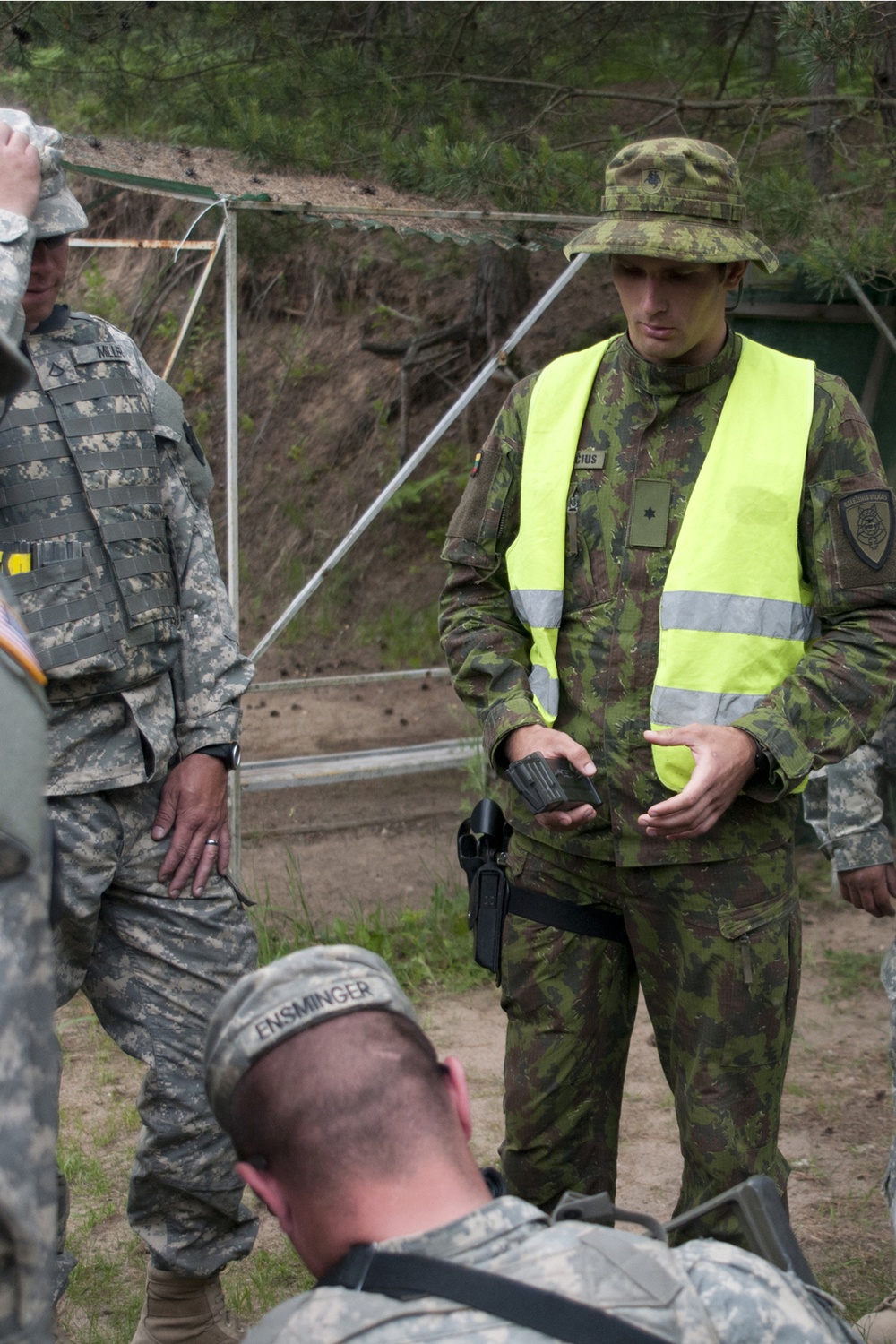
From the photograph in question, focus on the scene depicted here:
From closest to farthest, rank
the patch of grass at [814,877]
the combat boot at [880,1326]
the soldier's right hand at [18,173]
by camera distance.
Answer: the soldier's right hand at [18,173] < the combat boot at [880,1326] < the patch of grass at [814,877]

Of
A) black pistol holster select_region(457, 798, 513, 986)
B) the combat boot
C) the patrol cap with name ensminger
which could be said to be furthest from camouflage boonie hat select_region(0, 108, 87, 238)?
the combat boot

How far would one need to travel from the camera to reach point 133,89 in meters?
5.59

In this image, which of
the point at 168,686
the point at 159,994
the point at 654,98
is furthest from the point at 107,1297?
the point at 654,98

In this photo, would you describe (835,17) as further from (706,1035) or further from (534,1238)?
(534,1238)

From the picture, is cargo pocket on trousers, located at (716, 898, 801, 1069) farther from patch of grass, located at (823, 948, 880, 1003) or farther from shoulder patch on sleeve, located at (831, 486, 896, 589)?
patch of grass, located at (823, 948, 880, 1003)

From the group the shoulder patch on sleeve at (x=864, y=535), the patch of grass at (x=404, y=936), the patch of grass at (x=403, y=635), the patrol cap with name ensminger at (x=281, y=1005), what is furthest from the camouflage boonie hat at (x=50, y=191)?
the patch of grass at (x=403, y=635)

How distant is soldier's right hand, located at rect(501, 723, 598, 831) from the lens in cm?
244

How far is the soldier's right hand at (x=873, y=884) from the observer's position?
2.83 meters

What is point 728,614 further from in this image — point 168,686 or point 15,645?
point 15,645

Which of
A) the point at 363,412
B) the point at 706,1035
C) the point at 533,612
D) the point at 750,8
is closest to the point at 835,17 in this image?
the point at 750,8

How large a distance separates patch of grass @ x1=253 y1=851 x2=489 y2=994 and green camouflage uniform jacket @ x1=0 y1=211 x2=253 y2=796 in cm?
196

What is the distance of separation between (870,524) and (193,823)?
4.52 ft

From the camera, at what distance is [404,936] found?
4.92 m

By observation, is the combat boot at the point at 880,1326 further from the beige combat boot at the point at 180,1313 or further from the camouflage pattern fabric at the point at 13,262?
the camouflage pattern fabric at the point at 13,262
